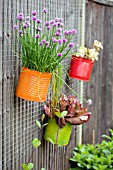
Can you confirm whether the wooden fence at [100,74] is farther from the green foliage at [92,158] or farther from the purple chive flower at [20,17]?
the purple chive flower at [20,17]

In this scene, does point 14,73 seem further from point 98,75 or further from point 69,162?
point 98,75

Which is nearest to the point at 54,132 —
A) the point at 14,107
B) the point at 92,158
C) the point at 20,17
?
the point at 14,107

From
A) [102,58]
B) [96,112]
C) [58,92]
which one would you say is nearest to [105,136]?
[96,112]

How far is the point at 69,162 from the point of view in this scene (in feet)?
12.0

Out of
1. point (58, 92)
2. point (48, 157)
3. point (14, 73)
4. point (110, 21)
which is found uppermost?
point (110, 21)

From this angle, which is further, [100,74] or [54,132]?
[100,74]

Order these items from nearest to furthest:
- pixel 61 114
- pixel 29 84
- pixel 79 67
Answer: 1. pixel 29 84
2. pixel 61 114
3. pixel 79 67

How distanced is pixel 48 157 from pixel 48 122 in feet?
1.16

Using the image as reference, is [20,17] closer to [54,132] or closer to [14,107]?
[14,107]

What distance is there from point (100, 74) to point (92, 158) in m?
1.09

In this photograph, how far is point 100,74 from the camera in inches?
170

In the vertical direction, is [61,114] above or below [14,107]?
below

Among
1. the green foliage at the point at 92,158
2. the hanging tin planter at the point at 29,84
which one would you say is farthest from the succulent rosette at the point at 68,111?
the green foliage at the point at 92,158

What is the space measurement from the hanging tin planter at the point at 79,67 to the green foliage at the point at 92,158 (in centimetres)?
90
